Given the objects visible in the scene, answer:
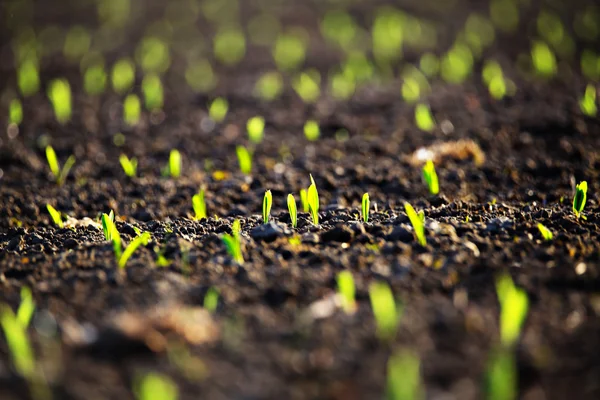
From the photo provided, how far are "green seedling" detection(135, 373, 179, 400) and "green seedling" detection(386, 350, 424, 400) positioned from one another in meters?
0.50

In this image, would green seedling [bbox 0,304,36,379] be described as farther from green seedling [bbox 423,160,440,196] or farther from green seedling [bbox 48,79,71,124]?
green seedling [bbox 48,79,71,124]

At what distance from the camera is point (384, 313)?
5.50 ft

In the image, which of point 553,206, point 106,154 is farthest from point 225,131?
point 553,206

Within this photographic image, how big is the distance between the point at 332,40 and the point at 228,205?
13.0ft

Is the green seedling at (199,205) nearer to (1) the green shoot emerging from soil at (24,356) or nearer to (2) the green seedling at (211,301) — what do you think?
(2) the green seedling at (211,301)

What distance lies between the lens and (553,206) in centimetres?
276

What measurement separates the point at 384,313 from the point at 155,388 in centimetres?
65

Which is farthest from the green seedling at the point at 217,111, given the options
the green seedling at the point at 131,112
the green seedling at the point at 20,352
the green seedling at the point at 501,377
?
the green seedling at the point at 501,377

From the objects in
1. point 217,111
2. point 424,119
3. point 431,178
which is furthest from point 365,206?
point 217,111

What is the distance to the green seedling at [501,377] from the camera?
4.50 feet

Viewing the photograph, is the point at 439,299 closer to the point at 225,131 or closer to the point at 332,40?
the point at 225,131

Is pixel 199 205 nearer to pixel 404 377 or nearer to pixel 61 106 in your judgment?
pixel 404 377

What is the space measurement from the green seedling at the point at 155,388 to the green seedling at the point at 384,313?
22.0 inches

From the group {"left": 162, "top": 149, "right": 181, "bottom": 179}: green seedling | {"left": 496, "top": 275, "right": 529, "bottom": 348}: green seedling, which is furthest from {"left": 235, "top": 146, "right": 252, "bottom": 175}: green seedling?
{"left": 496, "top": 275, "right": 529, "bottom": 348}: green seedling
